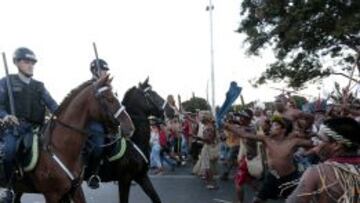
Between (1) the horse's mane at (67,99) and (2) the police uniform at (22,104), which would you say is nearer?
(2) the police uniform at (22,104)

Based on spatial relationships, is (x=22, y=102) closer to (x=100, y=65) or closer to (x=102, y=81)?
(x=102, y=81)

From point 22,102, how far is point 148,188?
265 centimetres

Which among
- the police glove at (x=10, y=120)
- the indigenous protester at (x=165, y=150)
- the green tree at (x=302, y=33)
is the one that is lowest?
the indigenous protester at (x=165, y=150)

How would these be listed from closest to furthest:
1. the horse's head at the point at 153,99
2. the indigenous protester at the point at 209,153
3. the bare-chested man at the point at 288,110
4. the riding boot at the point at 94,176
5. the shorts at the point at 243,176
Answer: the riding boot at the point at 94,176 → the shorts at the point at 243,176 → the horse's head at the point at 153,99 → the bare-chested man at the point at 288,110 → the indigenous protester at the point at 209,153

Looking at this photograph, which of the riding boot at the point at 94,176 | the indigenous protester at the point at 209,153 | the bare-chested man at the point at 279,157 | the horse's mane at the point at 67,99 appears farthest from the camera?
the indigenous protester at the point at 209,153

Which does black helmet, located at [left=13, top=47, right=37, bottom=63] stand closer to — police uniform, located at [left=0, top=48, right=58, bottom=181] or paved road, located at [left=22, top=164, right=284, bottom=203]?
police uniform, located at [left=0, top=48, right=58, bottom=181]

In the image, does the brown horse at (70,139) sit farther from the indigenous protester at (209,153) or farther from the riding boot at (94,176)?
the indigenous protester at (209,153)

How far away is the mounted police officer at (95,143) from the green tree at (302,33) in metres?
14.2

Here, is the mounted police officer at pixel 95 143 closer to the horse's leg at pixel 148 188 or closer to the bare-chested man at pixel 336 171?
the horse's leg at pixel 148 188

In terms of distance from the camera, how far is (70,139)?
7.46 metres

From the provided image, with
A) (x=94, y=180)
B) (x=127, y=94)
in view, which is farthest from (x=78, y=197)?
(x=127, y=94)

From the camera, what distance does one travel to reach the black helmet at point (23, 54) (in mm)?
7523

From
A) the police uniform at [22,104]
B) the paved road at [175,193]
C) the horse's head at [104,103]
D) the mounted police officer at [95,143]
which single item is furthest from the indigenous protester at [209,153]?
the police uniform at [22,104]

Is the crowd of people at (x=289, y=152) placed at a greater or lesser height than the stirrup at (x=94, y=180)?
greater
